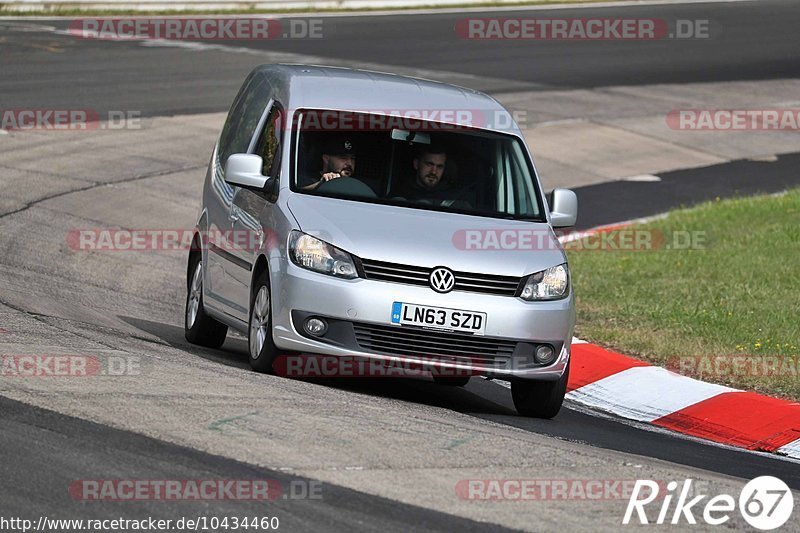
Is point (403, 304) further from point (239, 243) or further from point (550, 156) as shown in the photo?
point (550, 156)

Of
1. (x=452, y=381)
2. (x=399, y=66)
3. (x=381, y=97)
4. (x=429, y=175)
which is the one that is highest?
(x=381, y=97)

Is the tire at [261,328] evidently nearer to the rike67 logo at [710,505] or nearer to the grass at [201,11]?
the rike67 logo at [710,505]

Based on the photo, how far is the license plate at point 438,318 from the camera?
8578 millimetres

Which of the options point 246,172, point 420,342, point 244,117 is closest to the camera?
point 420,342

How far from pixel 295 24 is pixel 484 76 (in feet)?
23.2

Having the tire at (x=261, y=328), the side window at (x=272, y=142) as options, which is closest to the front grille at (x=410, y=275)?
the tire at (x=261, y=328)

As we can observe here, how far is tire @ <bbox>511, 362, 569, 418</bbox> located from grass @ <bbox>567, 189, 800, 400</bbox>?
203 centimetres

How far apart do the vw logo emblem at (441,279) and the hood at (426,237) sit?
0.04 metres

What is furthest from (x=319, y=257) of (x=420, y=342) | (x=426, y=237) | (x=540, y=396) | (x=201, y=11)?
(x=201, y=11)

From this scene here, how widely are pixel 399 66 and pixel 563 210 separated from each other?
17.6 m

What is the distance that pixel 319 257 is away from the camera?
8.64 m

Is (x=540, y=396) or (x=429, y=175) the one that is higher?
(x=429, y=175)

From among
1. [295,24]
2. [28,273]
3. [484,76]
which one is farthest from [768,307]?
[295,24]

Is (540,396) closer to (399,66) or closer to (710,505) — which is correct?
Answer: (710,505)
